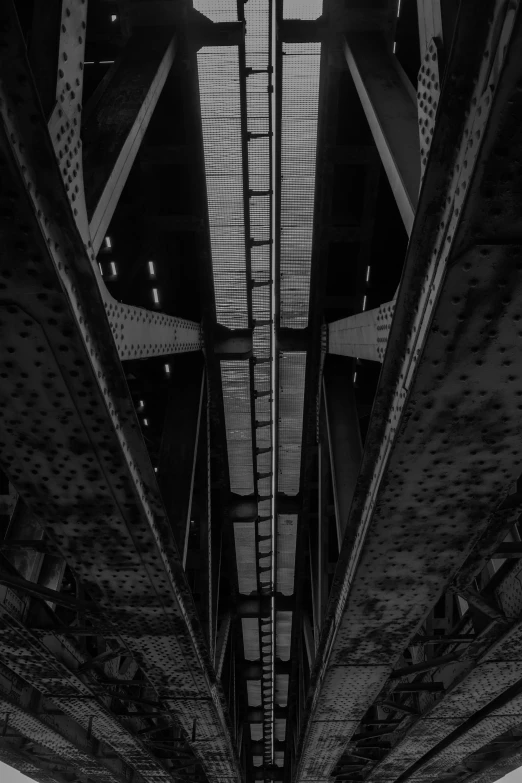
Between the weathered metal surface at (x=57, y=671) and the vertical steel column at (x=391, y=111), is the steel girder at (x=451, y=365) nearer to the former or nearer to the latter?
the vertical steel column at (x=391, y=111)

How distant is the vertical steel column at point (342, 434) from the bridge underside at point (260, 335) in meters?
0.05

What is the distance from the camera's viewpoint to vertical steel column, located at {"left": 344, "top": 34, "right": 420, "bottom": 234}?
13.6 ft

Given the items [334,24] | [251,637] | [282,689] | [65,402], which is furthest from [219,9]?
[282,689]

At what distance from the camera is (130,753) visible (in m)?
15.5

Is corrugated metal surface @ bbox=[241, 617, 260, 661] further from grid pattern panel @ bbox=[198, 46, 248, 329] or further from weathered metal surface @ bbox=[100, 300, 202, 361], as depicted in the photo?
weathered metal surface @ bbox=[100, 300, 202, 361]

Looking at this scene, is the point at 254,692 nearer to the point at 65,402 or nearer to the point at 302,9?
the point at 65,402

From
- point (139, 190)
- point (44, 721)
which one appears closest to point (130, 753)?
point (44, 721)

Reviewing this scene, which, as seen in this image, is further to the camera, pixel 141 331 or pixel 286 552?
pixel 286 552

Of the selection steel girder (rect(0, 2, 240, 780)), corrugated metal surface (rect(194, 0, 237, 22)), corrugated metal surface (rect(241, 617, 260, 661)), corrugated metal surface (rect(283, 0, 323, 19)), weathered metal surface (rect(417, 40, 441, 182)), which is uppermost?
corrugated metal surface (rect(283, 0, 323, 19))

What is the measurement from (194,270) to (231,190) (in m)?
2.21

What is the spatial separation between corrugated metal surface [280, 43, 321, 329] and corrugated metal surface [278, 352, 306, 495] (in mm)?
935

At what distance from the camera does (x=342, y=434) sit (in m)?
8.74

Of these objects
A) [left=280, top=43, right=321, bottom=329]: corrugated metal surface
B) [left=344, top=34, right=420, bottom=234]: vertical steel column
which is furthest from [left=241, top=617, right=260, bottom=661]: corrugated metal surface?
[left=344, top=34, right=420, bottom=234]: vertical steel column

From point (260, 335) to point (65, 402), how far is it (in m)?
4.74
